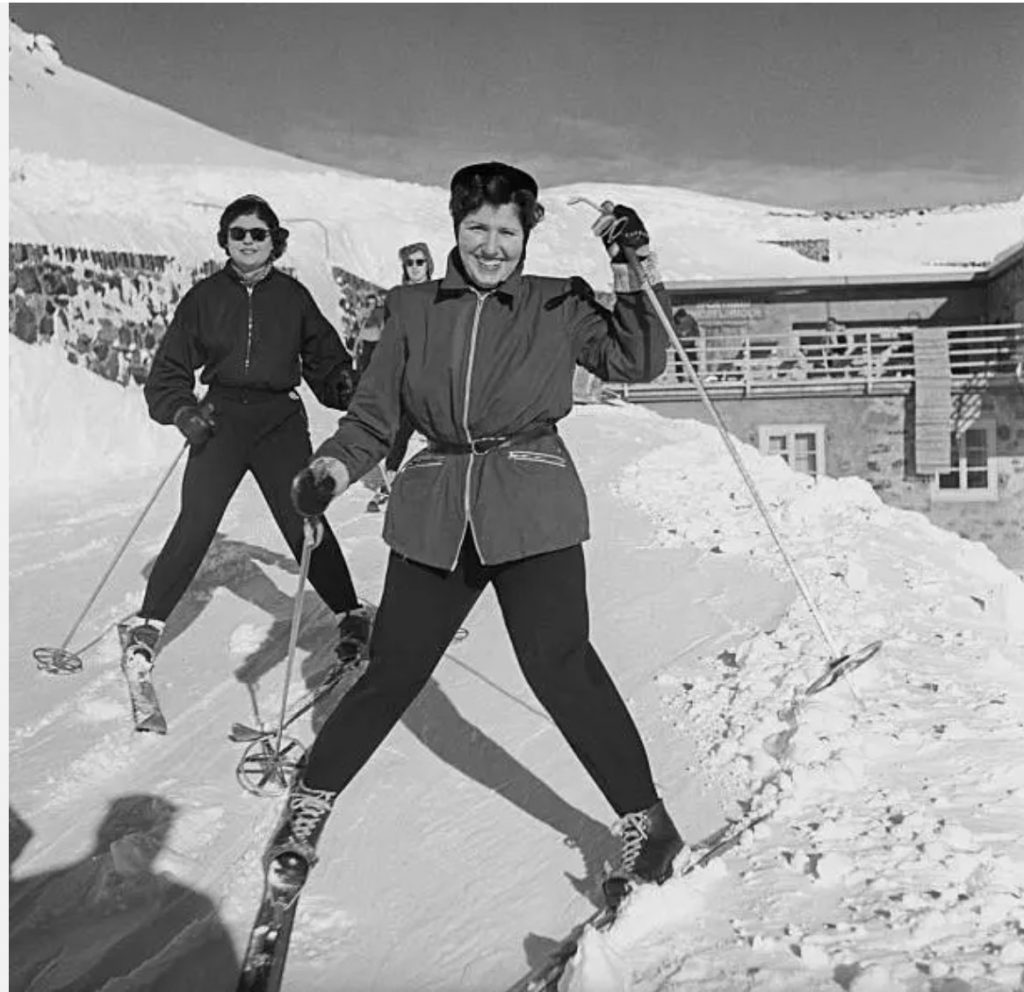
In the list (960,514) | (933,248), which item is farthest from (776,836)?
(960,514)

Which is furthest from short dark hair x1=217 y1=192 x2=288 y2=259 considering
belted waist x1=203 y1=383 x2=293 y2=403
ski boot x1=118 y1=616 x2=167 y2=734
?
ski boot x1=118 y1=616 x2=167 y2=734

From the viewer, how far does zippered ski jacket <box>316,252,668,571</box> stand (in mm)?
1790

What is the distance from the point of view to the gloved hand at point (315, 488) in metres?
1.80

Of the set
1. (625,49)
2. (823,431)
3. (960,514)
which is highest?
(625,49)

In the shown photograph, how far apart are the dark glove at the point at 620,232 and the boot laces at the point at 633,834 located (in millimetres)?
Answer: 800

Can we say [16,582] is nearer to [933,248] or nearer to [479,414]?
[479,414]

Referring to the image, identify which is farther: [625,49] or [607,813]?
[625,49]

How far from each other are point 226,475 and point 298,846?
117cm

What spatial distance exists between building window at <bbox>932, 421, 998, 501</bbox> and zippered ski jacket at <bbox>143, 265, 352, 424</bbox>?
11.2 meters

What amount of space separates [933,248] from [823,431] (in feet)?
8.41

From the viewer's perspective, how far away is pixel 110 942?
Answer: 74.1 inches

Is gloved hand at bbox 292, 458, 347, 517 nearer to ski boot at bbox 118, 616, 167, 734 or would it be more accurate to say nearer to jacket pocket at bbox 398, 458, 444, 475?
jacket pocket at bbox 398, 458, 444, 475

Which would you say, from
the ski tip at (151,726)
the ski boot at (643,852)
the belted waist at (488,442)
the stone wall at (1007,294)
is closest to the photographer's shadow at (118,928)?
the ski tip at (151,726)

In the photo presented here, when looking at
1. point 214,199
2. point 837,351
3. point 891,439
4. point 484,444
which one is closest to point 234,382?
point 484,444
